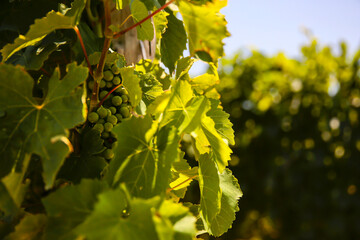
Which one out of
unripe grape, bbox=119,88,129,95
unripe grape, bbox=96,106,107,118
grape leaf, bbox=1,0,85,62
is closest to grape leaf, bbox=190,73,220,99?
unripe grape, bbox=119,88,129,95

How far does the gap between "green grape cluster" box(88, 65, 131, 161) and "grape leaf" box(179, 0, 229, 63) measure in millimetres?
233

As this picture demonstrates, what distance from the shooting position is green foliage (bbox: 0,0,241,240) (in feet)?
2.19

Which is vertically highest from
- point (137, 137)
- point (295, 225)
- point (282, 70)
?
point (137, 137)

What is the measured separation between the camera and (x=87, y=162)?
85cm

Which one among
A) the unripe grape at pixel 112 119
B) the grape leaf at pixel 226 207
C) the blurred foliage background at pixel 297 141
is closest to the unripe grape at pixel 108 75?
the unripe grape at pixel 112 119

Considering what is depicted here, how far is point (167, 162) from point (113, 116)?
0.24m

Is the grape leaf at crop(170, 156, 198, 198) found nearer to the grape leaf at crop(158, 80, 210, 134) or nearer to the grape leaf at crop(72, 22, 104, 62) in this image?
the grape leaf at crop(158, 80, 210, 134)

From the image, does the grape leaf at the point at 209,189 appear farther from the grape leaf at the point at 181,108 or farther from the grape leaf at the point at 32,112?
the grape leaf at the point at 32,112

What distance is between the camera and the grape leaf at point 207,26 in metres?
0.81

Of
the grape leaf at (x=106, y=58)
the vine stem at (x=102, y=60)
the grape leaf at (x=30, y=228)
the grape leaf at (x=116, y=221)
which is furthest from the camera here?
the grape leaf at (x=106, y=58)

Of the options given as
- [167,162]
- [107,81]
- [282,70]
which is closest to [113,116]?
[107,81]

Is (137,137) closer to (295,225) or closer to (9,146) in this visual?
(9,146)

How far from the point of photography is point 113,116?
3.04 feet

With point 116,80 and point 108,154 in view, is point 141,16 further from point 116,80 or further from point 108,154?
point 108,154
